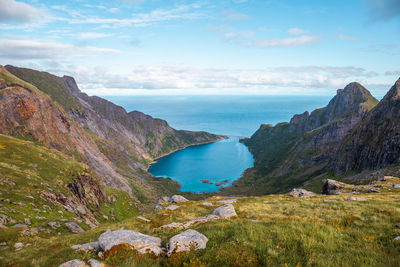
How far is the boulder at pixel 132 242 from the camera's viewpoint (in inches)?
435

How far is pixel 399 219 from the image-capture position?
561 inches

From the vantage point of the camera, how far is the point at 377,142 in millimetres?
86750

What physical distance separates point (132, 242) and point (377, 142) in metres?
108

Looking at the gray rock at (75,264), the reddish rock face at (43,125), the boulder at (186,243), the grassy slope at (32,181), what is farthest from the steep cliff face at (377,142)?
the reddish rock face at (43,125)

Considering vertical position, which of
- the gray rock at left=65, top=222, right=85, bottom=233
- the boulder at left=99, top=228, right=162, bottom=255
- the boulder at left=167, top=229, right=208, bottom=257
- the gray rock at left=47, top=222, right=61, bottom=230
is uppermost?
the boulder at left=167, top=229, right=208, bottom=257

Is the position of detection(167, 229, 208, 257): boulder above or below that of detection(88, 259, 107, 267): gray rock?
above

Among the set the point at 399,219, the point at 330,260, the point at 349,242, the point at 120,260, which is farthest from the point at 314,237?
the point at 120,260

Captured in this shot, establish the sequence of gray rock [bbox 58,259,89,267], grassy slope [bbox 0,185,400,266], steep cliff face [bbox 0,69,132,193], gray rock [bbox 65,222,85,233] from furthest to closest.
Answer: steep cliff face [bbox 0,69,132,193]
gray rock [bbox 65,222,85,233]
gray rock [bbox 58,259,89,267]
grassy slope [bbox 0,185,400,266]

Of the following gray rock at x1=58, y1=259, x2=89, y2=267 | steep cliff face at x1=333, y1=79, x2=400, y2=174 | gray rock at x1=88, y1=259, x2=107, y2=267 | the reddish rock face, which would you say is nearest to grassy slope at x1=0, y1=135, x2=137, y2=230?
gray rock at x1=58, y1=259, x2=89, y2=267

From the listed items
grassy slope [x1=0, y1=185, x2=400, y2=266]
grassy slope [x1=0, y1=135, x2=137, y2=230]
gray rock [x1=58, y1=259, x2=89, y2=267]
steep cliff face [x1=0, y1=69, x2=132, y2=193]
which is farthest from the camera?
steep cliff face [x1=0, y1=69, x2=132, y2=193]

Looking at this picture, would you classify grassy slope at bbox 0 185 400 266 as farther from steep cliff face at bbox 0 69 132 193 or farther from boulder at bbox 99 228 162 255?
steep cliff face at bbox 0 69 132 193

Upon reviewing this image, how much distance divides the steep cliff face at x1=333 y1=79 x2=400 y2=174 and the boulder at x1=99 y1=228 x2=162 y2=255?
88228mm

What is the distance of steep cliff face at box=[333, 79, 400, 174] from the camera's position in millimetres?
77450

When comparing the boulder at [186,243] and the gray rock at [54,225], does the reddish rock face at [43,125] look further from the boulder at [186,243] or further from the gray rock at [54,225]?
the boulder at [186,243]
